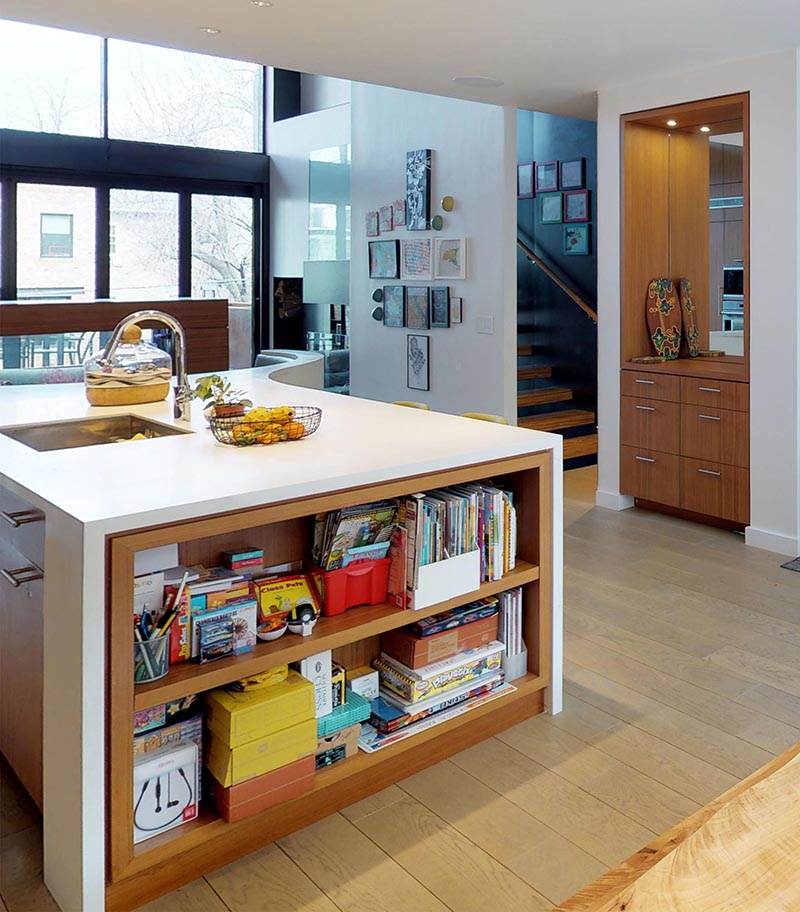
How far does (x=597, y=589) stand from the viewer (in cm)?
380

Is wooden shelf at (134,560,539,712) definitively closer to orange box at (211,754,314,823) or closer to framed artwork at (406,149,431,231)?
orange box at (211,754,314,823)

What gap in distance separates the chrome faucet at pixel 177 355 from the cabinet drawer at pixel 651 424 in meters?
2.92

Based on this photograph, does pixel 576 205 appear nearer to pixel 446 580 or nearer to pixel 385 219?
pixel 385 219

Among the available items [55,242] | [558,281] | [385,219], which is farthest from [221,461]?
[55,242]

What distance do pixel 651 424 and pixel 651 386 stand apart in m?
0.22

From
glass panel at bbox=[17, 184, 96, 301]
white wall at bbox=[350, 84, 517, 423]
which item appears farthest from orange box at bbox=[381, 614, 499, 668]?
glass panel at bbox=[17, 184, 96, 301]

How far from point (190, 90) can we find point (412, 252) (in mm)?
3430

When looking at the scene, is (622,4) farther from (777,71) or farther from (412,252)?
(412,252)

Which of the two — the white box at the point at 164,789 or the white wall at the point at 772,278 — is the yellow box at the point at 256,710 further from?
the white wall at the point at 772,278

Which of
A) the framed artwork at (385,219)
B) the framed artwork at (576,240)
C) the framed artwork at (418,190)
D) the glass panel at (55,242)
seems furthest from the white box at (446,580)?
the glass panel at (55,242)

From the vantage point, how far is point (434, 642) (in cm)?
240

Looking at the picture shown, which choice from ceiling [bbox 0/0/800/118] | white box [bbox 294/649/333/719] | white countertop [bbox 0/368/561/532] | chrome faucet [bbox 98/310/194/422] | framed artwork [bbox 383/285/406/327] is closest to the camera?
white countertop [bbox 0/368/561/532]

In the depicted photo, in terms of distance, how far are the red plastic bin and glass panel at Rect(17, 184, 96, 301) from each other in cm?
626

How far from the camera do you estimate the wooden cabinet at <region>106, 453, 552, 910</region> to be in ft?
5.65
